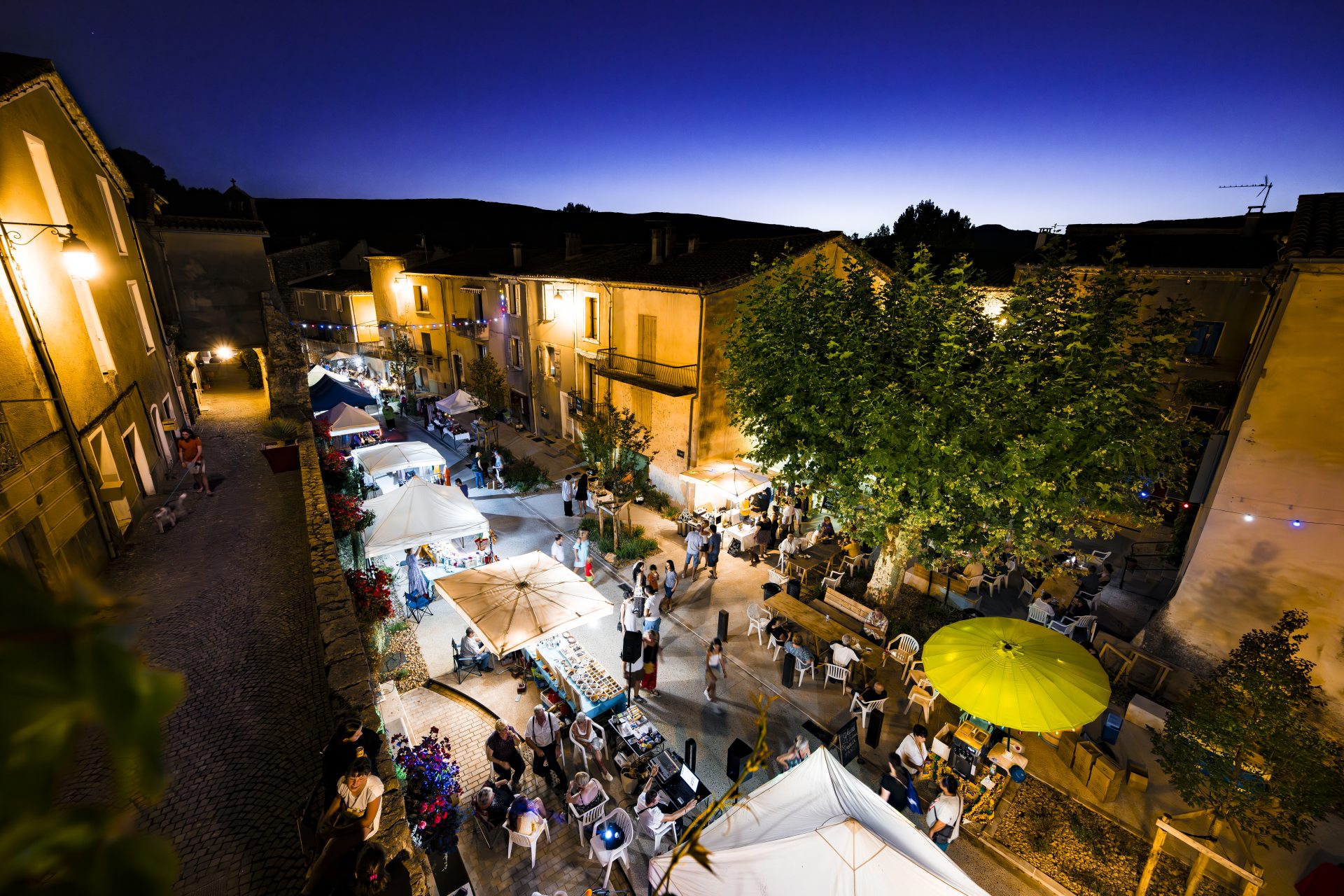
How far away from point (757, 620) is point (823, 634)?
1580 mm

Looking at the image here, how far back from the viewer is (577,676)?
1065 cm

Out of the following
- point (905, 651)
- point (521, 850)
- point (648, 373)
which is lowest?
point (521, 850)

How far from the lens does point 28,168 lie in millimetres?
8852

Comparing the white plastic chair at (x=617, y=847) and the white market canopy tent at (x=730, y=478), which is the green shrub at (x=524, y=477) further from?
the white plastic chair at (x=617, y=847)

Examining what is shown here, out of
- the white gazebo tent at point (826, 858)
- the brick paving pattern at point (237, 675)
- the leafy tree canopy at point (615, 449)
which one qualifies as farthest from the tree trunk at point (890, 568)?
the brick paving pattern at point (237, 675)

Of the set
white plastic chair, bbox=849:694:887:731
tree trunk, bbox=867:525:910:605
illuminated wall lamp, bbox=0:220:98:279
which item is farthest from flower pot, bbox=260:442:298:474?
tree trunk, bbox=867:525:910:605

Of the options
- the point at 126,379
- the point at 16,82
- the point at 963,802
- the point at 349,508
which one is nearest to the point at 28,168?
the point at 16,82

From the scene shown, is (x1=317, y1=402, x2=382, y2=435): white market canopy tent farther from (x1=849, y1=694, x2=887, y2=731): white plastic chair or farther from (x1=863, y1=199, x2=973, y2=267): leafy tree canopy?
(x1=863, y1=199, x2=973, y2=267): leafy tree canopy

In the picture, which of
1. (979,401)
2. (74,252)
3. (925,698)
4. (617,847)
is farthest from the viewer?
(925,698)

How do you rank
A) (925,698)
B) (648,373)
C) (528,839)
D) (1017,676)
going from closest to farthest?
(528,839) < (1017,676) < (925,698) < (648,373)

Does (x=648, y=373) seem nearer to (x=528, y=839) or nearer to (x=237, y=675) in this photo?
(x=528, y=839)

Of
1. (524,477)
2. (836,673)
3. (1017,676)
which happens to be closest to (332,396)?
(524,477)

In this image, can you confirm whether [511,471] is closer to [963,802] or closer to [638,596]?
[638,596]

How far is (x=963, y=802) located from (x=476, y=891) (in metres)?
7.11
